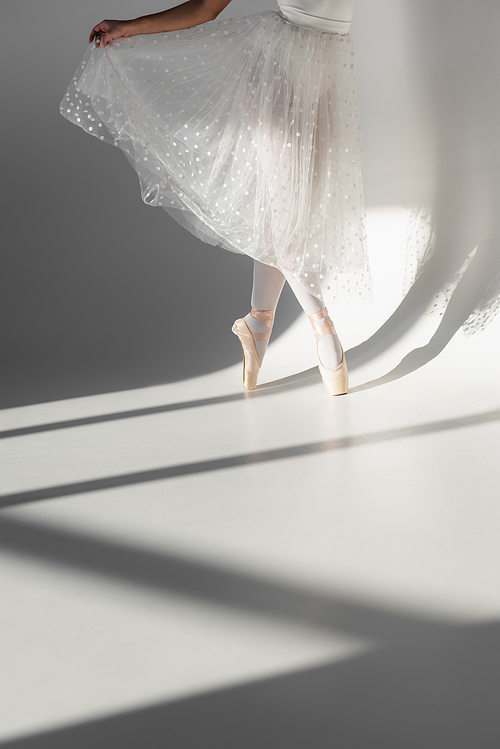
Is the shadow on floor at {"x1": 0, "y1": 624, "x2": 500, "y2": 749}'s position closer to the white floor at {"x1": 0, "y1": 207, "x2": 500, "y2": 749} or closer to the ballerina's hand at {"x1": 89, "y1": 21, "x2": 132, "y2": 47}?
the white floor at {"x1": 0, "y1": 207, "x2": 500, "y2": 749}

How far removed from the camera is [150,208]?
2.74m

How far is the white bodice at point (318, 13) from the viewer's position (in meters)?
1.67

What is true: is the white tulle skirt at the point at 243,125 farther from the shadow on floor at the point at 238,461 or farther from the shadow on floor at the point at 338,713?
the shadow on floor at the point at 338,713

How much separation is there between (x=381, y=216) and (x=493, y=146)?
422 mm

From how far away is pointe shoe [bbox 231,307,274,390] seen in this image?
1.98 m

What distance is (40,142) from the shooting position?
9.21 feet

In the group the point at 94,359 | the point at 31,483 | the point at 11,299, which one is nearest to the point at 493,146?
the point at 94,359

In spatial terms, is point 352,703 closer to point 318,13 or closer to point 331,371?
point 331,371

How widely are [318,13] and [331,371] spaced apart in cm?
89

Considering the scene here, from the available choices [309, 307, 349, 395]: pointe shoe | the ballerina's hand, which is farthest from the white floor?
the ballerina's hand

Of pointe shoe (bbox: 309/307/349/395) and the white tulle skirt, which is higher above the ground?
the white tulle skirt

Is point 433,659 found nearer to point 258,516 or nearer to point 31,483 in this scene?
point 258,516

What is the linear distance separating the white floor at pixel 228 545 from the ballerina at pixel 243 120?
46 cm

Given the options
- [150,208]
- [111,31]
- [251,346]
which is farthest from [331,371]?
[150,208]
